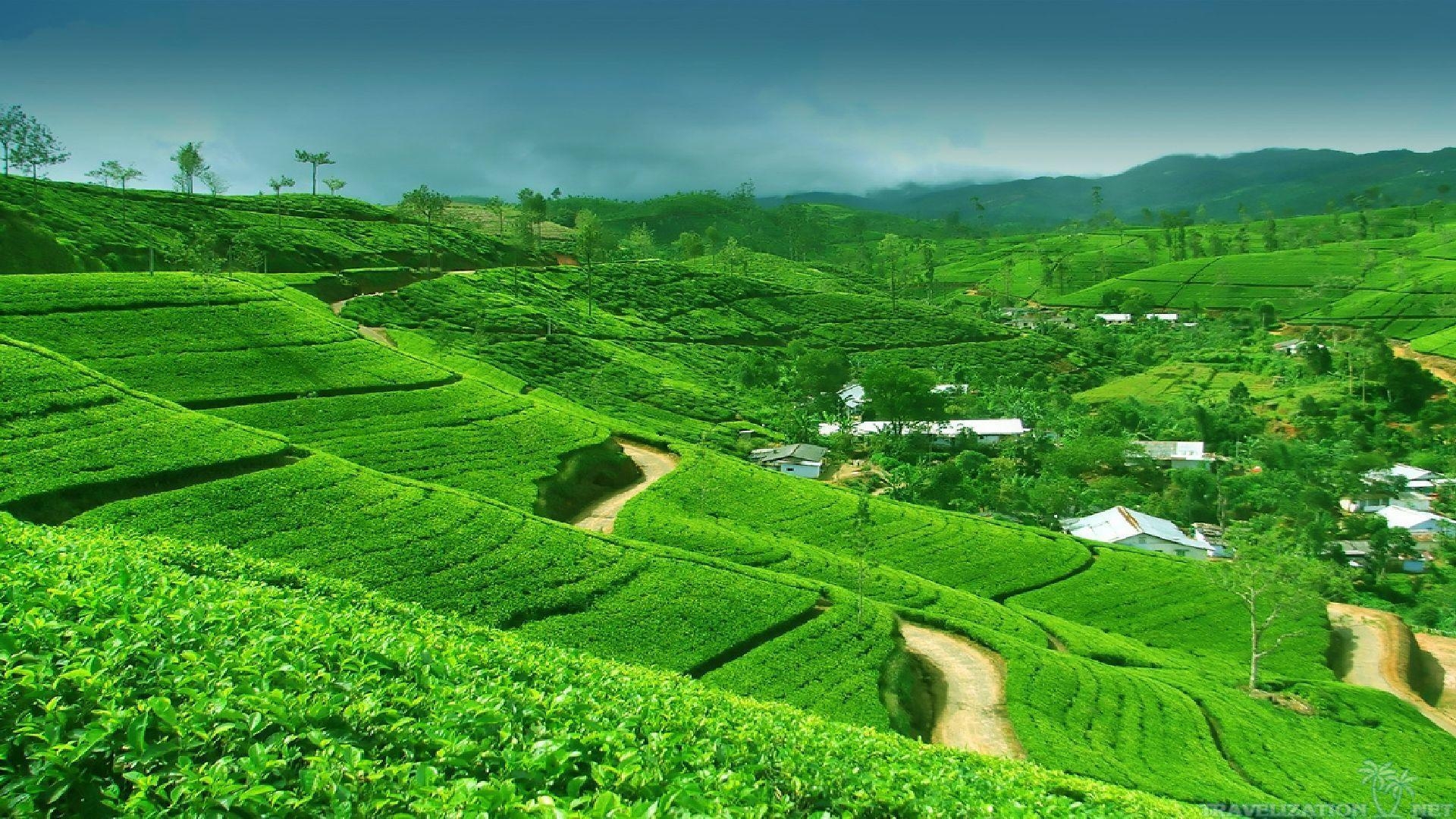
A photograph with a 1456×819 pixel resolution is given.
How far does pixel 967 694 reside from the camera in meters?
22.6

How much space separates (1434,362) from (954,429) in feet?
226

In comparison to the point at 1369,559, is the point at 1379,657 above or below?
A: above

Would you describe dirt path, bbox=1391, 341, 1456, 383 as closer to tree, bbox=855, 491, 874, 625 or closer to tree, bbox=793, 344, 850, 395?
tree, bbox=793, 344, 850, 395

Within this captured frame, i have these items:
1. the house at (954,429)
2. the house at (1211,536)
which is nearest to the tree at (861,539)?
the house at (1211,536)

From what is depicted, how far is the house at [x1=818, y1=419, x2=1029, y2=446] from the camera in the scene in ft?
240

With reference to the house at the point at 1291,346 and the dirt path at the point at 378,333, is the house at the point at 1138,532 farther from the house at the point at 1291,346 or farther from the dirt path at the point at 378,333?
the house at the point at 1291,346

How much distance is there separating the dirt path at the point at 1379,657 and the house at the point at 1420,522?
26.8 m

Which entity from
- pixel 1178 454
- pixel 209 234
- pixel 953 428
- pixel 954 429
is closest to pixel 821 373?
pixel 953 428

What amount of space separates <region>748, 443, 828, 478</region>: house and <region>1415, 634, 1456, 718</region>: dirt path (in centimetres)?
3479

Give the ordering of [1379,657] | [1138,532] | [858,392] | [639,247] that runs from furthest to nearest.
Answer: [639,247] → [858,392] → [1138,532] → [1379,657]

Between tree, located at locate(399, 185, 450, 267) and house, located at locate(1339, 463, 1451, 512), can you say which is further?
tree, located at locate(399, 185, 450, 267)

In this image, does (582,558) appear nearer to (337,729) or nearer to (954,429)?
(337,729)

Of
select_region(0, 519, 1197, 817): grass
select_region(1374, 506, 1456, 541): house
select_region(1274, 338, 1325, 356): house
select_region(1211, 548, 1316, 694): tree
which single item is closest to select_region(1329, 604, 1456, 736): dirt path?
select_region(1211, 548, 1316, 694): tree

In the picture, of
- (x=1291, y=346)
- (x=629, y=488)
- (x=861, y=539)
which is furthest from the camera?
(x=1291, y=346)
